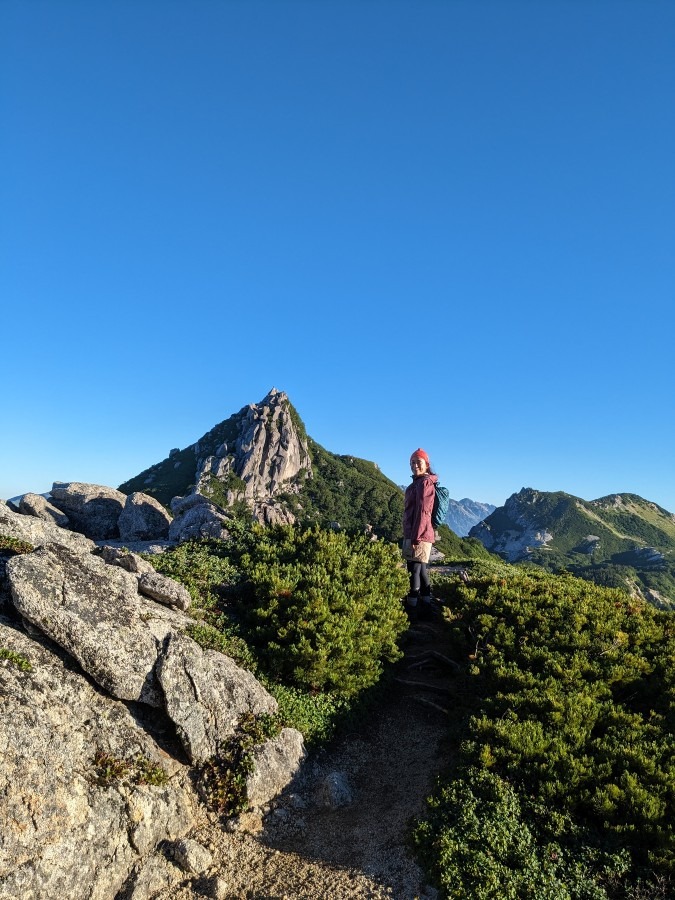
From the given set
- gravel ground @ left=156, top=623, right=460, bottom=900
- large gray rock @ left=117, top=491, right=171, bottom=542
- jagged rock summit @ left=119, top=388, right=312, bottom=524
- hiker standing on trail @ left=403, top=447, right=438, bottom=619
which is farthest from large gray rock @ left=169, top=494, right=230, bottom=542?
jagged rock summit @ left=119, top=388, right=312, bottom=524

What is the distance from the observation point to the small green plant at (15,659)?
23.4 feet

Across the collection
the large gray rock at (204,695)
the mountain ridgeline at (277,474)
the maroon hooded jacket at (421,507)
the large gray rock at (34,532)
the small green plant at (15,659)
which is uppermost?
the mountain ridgeline at (277,474)

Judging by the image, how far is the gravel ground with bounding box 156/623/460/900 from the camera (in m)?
6.45

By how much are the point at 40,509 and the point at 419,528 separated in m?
15.6

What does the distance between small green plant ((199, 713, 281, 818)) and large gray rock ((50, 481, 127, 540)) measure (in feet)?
52.4

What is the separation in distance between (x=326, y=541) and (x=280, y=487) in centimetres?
10737

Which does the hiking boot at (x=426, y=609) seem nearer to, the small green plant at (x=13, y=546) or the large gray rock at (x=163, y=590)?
the large gray rock at (x=163, y=590)

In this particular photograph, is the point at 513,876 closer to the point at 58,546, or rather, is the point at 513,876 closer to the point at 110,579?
the point at 110,579

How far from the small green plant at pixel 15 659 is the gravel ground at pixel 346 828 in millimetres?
3487

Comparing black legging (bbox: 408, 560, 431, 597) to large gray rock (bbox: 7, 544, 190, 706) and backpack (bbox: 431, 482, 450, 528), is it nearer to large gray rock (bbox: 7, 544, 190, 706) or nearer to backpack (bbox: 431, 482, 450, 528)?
backpack (bbox: 431, 482, 450, 528)

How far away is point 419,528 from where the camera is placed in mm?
13453

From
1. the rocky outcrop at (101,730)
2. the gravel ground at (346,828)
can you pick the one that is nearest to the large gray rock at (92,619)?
the rocky outcrop at (101,730)

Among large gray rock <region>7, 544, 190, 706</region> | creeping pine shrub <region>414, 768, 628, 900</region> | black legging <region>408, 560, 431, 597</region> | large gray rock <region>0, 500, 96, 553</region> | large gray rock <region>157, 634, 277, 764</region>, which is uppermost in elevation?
black legging <region>408, 560, 431, 597</region>

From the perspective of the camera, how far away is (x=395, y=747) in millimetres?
9852
